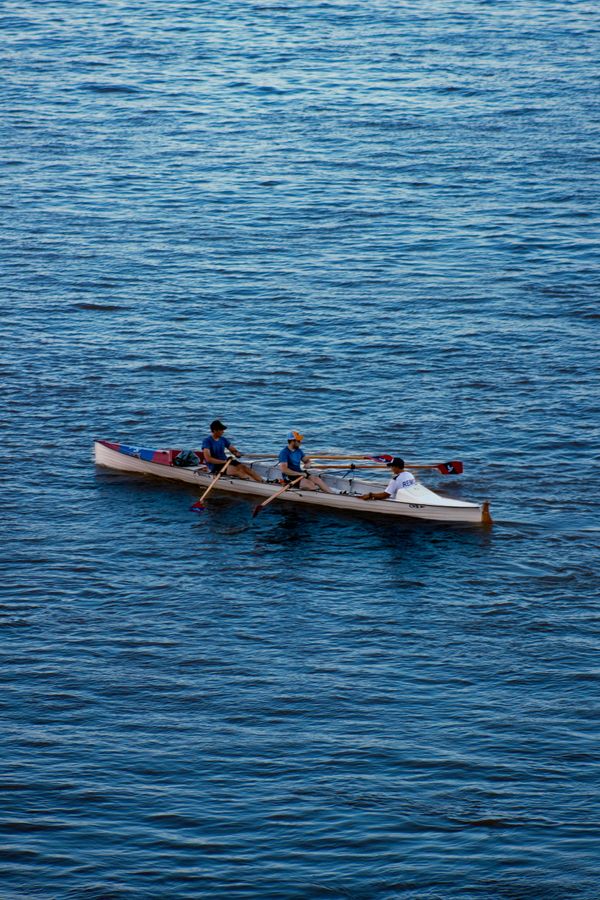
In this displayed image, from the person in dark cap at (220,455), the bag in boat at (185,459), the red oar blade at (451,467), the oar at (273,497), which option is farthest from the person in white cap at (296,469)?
the red oar blade at (451,467)

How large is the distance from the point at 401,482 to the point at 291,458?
3201 mm

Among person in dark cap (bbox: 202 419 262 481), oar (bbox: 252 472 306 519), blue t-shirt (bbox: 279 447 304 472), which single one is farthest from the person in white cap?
person in dark cap (bbox: 202 419 262 481)

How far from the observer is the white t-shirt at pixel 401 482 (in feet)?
121

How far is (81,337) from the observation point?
51.1 m

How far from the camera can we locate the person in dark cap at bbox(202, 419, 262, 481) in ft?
127

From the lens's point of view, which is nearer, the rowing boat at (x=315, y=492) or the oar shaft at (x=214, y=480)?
the rowing boat at (x=315, y=492)

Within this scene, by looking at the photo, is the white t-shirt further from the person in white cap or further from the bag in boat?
the bag in boat

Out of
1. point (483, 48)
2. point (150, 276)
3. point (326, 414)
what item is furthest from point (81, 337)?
point (483, 48)

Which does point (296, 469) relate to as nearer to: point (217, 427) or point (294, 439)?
point (294, 439)

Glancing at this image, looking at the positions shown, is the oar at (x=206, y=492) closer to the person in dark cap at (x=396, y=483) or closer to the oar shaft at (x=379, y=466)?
the oar shaft at (x=379, y=466)

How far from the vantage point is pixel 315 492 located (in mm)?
38062

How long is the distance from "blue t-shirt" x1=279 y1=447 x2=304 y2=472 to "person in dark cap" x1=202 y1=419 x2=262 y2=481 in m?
1.24

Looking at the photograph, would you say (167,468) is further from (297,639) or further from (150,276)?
(150,276)

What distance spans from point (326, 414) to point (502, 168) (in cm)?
3004
